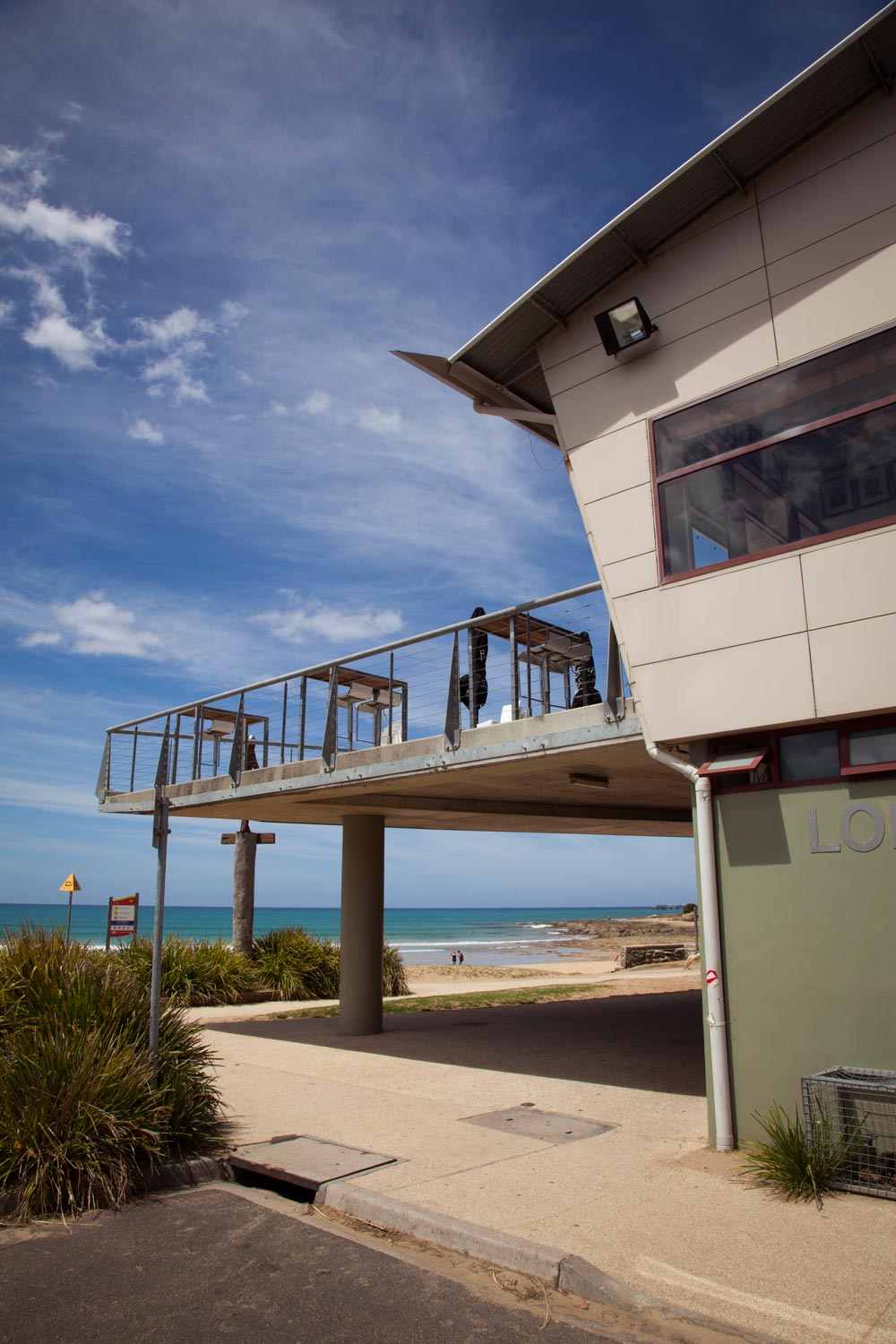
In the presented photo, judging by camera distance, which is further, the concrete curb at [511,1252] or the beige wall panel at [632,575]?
the beige wall panel at [632,575]

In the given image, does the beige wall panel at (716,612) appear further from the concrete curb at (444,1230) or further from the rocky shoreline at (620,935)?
the rocky shoreline at (620,935)

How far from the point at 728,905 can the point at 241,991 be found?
13037mm

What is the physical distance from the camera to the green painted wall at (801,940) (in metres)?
6.43

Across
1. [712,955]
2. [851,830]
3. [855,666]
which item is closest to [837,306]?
[855,666]

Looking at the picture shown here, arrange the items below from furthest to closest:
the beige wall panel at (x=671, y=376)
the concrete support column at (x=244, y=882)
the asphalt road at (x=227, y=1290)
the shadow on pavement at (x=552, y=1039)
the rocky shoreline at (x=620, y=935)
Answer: the rocky shoreline at (x=620, y=935), the concrete support column at (x=244, y=882), the shadow on pavement at (x=552, y=1039), the beige wall panel at (x=671, y=376), the asphalt road at (x=227, y=1290)

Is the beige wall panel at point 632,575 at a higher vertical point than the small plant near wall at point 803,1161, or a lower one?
higher

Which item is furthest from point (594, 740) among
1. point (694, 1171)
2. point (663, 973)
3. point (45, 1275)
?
point (663, 973)

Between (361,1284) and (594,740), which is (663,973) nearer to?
(594,740)

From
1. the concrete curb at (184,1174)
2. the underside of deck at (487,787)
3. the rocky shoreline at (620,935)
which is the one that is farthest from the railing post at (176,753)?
the rocky shoreline at (620,935)

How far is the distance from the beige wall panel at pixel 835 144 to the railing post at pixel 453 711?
5.10m

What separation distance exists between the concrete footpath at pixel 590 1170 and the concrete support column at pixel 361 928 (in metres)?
0.54

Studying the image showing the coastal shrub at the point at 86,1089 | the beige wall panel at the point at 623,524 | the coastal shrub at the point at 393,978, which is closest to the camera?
the coastal shrub at the point at 86,1089

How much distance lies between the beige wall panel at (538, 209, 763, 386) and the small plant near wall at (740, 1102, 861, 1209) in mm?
6341

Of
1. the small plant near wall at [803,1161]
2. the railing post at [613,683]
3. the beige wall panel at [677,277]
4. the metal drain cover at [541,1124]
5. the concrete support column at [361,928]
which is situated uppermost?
the beige wall panel at [677,277]
